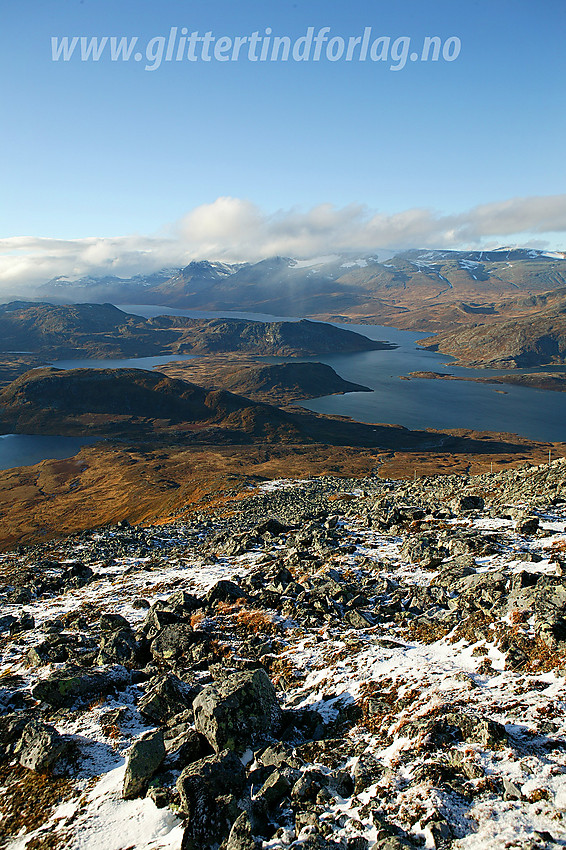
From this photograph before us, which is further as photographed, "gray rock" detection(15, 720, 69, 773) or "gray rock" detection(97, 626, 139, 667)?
"gray rock" detection(97, 626, 139, 667)

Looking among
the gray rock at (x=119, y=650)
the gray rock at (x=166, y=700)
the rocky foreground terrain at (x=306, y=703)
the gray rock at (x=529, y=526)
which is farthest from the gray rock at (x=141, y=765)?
the gray rock at (x=529, y=526)

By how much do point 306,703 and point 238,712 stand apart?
135 inches

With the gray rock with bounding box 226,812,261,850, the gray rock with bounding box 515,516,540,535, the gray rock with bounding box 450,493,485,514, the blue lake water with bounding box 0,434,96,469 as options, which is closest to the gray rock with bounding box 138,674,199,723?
the gray rock with bounding box 226,812,261,850

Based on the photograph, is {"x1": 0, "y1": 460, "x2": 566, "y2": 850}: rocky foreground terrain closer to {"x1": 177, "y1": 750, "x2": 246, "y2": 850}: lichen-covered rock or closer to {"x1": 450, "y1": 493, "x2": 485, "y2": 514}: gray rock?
{"x1": 177, "y1": 750, "x2": 246, "y2": 850}: lichen-covered rock

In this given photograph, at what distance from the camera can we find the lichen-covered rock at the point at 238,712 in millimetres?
13539

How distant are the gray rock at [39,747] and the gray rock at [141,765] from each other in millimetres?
2786

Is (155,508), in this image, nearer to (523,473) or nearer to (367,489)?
(367,489)

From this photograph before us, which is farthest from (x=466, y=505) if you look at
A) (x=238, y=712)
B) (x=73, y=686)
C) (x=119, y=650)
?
(x=73, y=686)

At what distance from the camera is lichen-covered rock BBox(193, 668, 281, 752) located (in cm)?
1354

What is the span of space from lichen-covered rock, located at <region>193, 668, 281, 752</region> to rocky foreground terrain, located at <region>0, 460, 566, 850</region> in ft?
0.17

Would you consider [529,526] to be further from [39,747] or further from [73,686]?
[39,747]

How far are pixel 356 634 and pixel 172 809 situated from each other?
10.6 meters

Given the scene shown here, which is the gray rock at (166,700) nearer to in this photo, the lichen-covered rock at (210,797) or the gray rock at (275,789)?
the lichen-covered rock at (210,797)

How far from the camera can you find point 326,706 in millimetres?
15805
